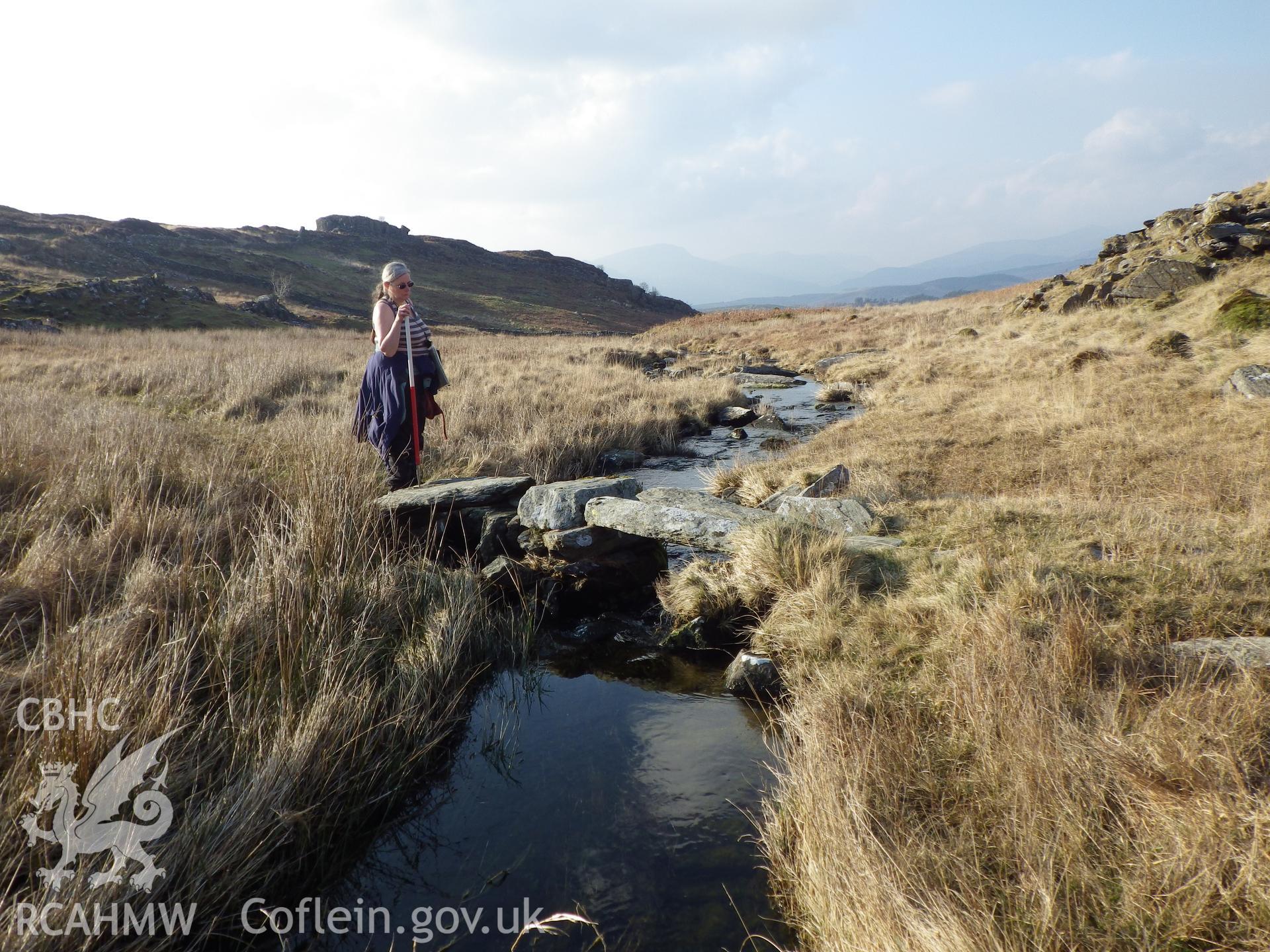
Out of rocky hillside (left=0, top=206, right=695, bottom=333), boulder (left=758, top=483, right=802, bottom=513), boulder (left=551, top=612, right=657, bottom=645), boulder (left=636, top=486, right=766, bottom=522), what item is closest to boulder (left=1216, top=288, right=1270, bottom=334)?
boulder (left=758, top=483, right=802, bottom=513)

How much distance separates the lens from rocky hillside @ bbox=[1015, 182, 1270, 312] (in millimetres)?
13109

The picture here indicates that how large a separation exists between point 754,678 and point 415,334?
3.79m

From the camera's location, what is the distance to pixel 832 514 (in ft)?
18.4

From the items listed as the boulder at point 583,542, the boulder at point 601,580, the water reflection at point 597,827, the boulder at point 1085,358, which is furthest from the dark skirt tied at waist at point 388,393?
the boulder at point 1085,358

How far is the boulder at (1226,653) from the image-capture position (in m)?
2.80

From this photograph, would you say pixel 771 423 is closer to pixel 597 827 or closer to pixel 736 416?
pixel 736 416

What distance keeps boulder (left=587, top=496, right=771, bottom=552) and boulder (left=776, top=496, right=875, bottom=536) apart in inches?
14.6

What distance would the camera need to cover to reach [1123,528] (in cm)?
438

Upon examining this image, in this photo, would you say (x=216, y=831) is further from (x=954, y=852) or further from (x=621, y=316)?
(x=621, y=316)

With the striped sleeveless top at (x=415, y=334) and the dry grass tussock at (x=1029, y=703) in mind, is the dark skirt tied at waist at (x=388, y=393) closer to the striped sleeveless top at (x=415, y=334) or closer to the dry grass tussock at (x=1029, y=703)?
the striped sleeveless top at (x=415, y=334)

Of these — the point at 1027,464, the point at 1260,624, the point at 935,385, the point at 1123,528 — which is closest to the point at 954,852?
the point at 1260,624

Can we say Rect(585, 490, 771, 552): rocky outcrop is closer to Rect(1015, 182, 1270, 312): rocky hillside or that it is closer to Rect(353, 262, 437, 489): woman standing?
Rect(353, 262, 437, 489): woman standing

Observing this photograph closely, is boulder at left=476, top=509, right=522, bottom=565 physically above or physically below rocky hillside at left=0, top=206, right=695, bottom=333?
below

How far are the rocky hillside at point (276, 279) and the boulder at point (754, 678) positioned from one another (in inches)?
1085
